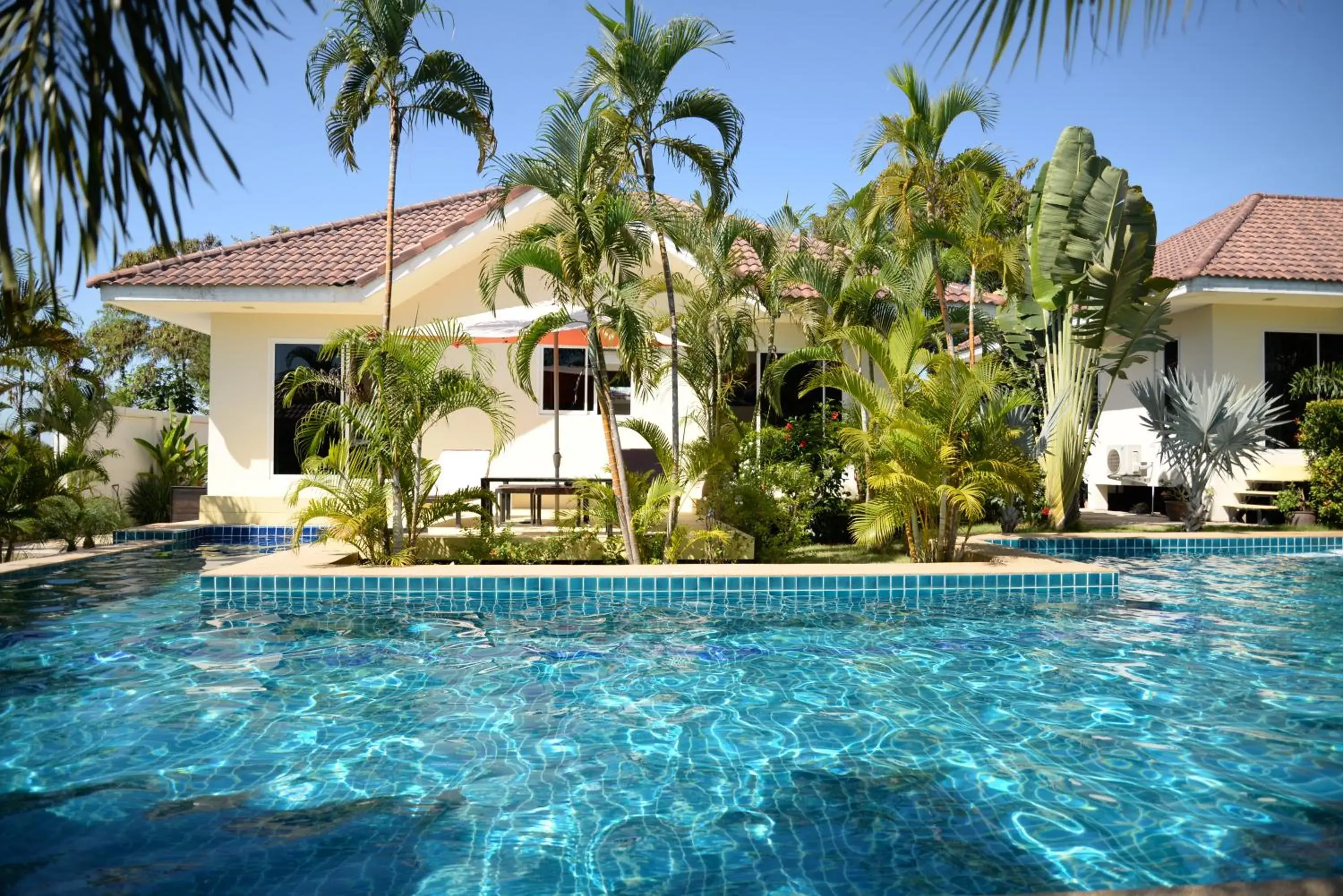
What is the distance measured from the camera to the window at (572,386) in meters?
16.4

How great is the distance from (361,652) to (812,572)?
13.9 feet

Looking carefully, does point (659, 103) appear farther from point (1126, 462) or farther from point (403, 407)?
point (1126, 462)

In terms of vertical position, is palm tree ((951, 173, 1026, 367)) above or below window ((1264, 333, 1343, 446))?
above

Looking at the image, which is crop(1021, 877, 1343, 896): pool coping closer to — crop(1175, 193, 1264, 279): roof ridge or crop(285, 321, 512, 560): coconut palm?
crop(285, 321, 512, 560): coconut palm

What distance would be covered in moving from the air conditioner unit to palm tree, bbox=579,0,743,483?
35.8 feet

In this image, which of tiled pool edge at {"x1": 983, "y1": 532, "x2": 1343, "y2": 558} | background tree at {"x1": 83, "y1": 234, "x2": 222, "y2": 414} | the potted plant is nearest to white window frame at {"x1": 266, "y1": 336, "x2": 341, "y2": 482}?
tiled pool edge at {"x1": 983, "y1": 532, "x2": 1343, "y2": 558}

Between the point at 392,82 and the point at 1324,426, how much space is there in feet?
45.8

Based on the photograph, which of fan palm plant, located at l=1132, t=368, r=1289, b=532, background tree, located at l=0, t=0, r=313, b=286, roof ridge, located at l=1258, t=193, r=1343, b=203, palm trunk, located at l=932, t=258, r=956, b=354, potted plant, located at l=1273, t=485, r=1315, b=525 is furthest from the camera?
roof ridge, located at l=1258, t=193, r=1343, b=203

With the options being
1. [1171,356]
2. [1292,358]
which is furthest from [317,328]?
[1292,358]

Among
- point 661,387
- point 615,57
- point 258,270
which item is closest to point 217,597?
point 615,57

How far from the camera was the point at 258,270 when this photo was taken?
14.9 m

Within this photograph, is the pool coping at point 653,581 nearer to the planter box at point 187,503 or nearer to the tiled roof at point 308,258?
the tiled roof at point 308,258

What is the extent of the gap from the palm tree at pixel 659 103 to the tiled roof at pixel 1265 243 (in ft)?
31.1

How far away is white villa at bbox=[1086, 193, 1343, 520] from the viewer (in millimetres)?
15680
